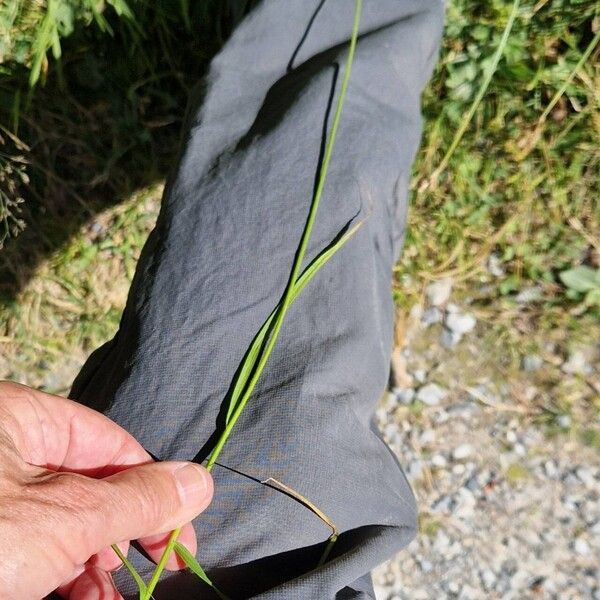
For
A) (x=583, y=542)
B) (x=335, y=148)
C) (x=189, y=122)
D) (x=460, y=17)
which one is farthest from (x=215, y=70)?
(x=583, y=542)

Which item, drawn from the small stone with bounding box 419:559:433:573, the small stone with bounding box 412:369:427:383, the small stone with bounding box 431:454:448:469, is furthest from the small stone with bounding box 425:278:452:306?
the small stone with bounding box 419:559:433:573

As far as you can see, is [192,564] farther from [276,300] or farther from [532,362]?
[532,362]

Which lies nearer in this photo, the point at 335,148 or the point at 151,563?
the point at 151,563

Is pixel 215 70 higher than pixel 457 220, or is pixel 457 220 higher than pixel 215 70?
pixel 215 70

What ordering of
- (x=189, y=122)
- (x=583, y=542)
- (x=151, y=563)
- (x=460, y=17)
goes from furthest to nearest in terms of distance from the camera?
(x=460, y=17)
(x=583, y=542)
(x=189, y=122)
(x=151, y=563)

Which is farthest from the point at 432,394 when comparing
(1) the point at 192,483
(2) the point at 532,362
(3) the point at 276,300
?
(1) the point at 192,483

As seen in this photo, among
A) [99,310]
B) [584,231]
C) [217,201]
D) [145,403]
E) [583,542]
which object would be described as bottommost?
[583,542]

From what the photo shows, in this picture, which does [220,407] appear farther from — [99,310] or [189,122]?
[99,310]
